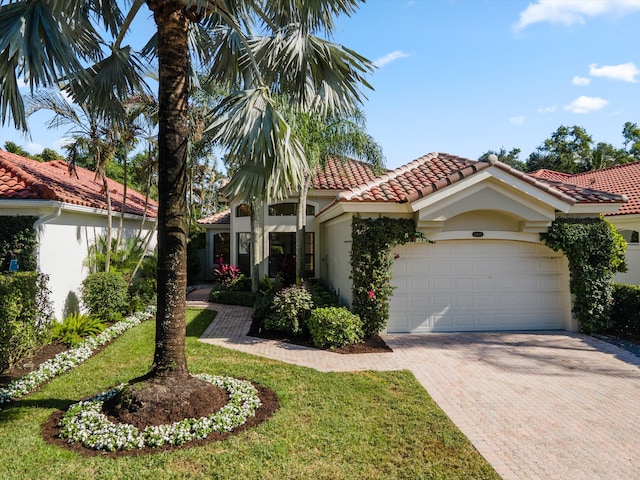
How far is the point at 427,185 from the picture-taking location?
10.6 metres

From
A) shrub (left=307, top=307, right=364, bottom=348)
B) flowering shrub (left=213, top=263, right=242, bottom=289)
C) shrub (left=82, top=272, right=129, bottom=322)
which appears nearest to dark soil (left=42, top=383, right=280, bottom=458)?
shrub (left=307, top=307, right=364, bottom=348)

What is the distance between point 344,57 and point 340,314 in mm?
5847

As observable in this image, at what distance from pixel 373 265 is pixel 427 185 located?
260cm

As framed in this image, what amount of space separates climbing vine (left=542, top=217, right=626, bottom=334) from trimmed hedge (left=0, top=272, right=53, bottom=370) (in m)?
12.5

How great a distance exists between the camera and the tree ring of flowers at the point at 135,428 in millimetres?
5109

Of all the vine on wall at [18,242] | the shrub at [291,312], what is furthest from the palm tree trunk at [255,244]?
the vine on wall at [18,242]

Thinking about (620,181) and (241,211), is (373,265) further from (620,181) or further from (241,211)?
(620,181)

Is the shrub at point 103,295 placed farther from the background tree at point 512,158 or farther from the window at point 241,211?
the background tree at point 512,158

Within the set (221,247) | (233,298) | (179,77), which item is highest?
(179,77)

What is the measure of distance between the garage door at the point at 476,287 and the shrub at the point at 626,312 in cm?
139

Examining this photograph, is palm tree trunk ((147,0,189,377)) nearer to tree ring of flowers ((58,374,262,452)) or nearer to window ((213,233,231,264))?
tree ring of flowers ((58,374,262,452))

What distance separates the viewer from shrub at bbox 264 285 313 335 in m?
10.9

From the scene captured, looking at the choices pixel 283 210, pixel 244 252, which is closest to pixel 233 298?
pixel 244 252

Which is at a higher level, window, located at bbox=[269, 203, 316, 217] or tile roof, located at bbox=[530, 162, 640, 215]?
tile roof, located at bbox=[530, 162, 640, 215]
